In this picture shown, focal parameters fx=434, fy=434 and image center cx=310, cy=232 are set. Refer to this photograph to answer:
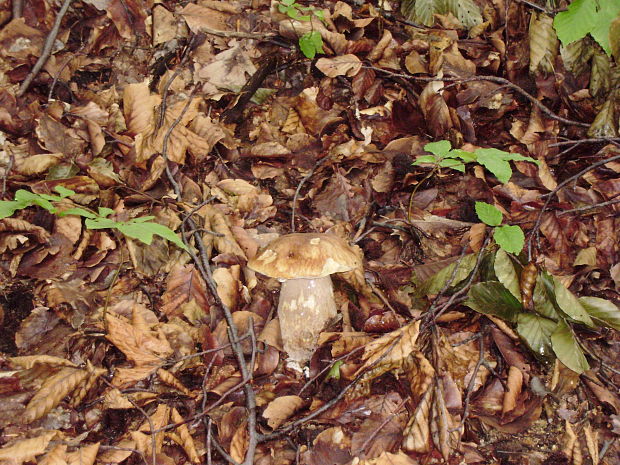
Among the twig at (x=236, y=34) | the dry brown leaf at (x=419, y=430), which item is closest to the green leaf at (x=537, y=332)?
the dry brown leaf at (x=419, y=430)

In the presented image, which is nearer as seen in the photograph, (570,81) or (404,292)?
(404,292)

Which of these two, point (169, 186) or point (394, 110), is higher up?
point (394, 110)

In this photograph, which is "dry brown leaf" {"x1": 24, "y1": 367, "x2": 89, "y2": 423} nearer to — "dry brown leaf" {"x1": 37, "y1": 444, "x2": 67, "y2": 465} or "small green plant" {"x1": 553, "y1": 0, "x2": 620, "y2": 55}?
"dry brown leaf" {"x1": 37, "y1": 444, "x2": 67, "y2": 465}

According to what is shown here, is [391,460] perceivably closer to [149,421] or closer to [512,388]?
[512,388]

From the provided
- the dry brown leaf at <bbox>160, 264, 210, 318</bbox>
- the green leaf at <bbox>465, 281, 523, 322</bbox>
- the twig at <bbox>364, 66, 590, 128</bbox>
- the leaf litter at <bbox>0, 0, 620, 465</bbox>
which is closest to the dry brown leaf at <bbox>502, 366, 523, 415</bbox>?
the leaf litter at <bbox>0, 0, 620, 465</bbox>

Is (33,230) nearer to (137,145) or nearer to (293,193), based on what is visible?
(137,145)

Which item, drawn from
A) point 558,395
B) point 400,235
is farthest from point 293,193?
point 558,395

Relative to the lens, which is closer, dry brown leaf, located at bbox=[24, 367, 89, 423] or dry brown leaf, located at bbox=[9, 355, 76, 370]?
dry brown leaf, located at bbox=[24, 367, 89, 423]
